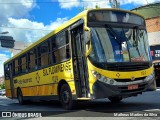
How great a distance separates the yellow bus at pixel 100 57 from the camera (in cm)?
1059

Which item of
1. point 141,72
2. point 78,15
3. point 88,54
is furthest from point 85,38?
point 141,72

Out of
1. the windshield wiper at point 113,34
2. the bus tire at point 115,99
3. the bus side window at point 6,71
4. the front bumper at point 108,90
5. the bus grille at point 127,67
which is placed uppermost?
the windshield wiper at point 113,34

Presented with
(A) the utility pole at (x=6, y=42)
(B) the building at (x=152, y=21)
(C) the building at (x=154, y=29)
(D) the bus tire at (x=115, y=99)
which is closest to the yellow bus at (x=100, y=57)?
(D) the bus tire at (x=115, y=99)

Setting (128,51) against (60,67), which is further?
(60,67)

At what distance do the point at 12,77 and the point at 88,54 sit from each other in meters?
11.7

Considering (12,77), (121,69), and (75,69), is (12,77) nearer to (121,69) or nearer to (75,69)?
(75,69)

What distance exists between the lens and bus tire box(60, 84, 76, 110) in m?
12.1

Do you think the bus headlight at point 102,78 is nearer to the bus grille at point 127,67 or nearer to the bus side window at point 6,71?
the bus grille at point 127,67

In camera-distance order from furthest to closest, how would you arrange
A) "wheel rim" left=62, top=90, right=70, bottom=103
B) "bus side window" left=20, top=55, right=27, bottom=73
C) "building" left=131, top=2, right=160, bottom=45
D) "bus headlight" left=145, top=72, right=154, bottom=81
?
1. "building" left=131, top=2, right=160, bottom=45
2. "bus side window" left=20, top=55, right=27, bottom=73
3. "wheel rim" left=62, top=90, right=70, bottom=103
4. "bus headlight" left=145, top=72, right=154, bottom=81

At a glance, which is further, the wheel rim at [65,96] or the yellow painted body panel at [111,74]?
the wheel rim at [65,96]

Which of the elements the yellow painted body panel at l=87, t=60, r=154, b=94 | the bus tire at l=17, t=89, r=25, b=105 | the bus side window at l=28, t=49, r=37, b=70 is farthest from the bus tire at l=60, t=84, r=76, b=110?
the bus tire at l=17, t=89, r=25, b=105

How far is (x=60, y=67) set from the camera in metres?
12.9

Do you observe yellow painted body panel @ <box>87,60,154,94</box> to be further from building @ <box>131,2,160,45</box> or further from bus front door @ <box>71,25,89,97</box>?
building @ <box>131,2,160,45</box>

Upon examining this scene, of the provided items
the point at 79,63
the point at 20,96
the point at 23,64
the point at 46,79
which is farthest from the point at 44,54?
the point at 20,96
